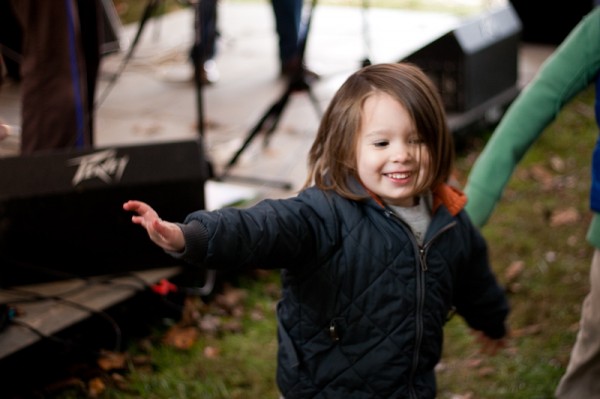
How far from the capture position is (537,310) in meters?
4.06

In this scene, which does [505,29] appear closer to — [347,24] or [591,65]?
[347,24]

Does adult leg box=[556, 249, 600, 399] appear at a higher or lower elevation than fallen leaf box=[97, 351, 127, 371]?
higher

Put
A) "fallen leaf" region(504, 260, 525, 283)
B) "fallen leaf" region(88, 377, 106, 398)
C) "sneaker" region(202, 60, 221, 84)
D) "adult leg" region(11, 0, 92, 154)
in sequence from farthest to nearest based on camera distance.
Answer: "sneaker" region(202, 60, 221, 84) < "fallen leaf" region(504, 260, 525, 283) < "adult leg" region(11, 0, 92, 154) < "fallen leaf" region(88, 377, 106, 398)

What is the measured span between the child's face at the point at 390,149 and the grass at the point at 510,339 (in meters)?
1.42

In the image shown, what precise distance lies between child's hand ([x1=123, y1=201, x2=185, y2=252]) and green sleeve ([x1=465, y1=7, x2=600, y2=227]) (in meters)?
1.30

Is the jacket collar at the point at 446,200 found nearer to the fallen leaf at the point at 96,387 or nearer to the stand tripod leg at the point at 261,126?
the fallen leaf at the point at 96,387

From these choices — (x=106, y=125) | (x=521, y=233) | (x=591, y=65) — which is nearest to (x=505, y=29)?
(x=521, y=233)

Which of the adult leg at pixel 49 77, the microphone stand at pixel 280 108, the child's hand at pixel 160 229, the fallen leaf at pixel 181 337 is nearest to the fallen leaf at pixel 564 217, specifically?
the microphone stand at pixel 280 108

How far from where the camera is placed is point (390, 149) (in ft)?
7.30

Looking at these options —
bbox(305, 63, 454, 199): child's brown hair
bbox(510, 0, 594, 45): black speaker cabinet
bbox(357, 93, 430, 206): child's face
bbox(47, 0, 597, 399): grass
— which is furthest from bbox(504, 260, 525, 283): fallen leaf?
bbox(510, 0, 594, 45): black speaker cabinet

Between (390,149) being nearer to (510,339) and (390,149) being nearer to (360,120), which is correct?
(360,120)

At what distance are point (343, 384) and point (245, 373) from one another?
1.22 m

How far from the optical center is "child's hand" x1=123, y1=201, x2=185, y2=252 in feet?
6.25

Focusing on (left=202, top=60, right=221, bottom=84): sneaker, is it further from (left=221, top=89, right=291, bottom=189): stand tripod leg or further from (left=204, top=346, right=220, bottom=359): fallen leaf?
(left=204, top=346, right=220, bottom=359): fallen leaf
